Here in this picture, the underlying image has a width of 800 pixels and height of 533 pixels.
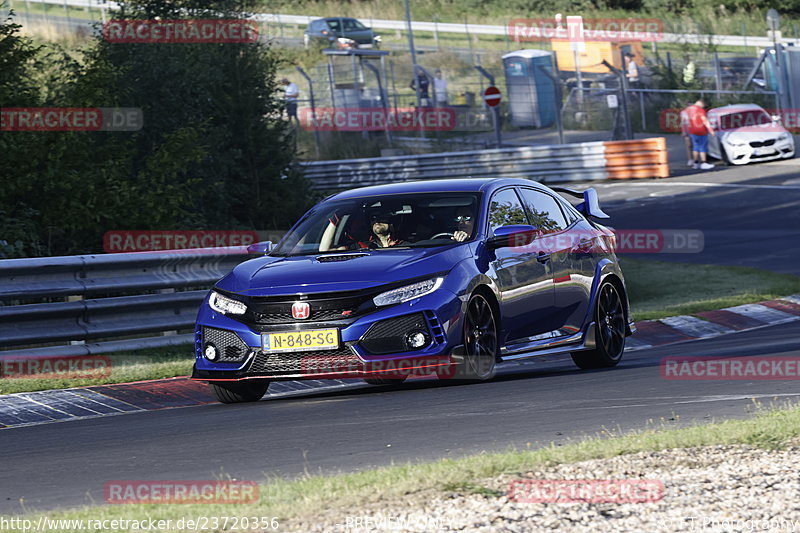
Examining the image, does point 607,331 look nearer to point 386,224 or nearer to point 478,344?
point 478,344

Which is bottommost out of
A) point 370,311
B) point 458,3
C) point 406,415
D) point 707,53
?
point 406,415

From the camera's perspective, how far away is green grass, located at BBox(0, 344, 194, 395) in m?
10.7

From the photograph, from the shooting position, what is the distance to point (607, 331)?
476 inches

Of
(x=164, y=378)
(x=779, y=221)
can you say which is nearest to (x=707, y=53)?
(x=779, y=221)

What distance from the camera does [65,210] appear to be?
17.2 m

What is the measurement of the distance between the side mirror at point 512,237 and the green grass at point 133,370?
9.14 feet

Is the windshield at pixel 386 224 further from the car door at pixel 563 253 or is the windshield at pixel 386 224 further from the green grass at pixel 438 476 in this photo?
the green grass at pixel 438 476

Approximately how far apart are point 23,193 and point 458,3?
67449 mm

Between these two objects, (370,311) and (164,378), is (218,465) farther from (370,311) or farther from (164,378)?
(164,378)

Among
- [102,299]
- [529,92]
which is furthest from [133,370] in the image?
[529,92]

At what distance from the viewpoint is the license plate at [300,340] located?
9.45m

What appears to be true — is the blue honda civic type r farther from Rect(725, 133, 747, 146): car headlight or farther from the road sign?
the road sign

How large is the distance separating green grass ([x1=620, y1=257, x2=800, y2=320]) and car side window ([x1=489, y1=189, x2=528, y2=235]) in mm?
5269

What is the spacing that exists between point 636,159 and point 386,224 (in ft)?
85.0
